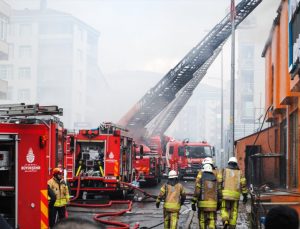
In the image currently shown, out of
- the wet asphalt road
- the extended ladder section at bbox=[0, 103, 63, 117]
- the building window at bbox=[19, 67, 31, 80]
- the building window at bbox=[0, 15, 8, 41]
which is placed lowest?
the wet asphalt road

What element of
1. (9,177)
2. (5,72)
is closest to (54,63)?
(5,72)

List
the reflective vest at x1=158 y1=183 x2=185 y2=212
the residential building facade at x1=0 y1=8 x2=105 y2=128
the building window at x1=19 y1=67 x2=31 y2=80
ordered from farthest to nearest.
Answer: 1. the building window at x1=19 y1=67 x2=31 y2=80
2. the residential building facade at x1=0 y1=8 x2=105 y2=128
3. the reflective vest at x1=158 y1=183 x2=185 y2=212

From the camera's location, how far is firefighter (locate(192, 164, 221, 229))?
9.74 meters

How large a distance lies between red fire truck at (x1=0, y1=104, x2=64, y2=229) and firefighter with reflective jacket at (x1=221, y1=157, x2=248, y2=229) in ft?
11.7

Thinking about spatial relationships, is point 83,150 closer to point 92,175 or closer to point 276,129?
point 92,175

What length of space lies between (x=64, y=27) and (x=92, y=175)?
25.7 m

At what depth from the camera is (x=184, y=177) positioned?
2995 cm

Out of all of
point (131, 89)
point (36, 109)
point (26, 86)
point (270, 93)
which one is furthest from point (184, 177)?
point (26, 86)

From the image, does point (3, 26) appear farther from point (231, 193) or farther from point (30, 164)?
point (30, 164)

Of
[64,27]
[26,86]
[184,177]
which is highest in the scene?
[64,27]

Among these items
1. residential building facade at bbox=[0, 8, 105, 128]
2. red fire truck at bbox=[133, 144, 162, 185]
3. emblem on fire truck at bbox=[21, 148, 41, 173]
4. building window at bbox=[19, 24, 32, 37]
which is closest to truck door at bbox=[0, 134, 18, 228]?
emblem on fire truck at bbox=[21, 148, 41, 173]

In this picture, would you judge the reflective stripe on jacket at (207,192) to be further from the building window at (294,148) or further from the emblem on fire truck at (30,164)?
A: the building window at (294,148)

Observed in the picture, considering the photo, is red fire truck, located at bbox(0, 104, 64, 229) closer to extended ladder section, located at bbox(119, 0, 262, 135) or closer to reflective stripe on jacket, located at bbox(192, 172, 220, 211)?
reflective stripe on jacket, located at bbox(192, 172, 220, 211)

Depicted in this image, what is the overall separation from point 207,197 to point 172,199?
2.04 ft
